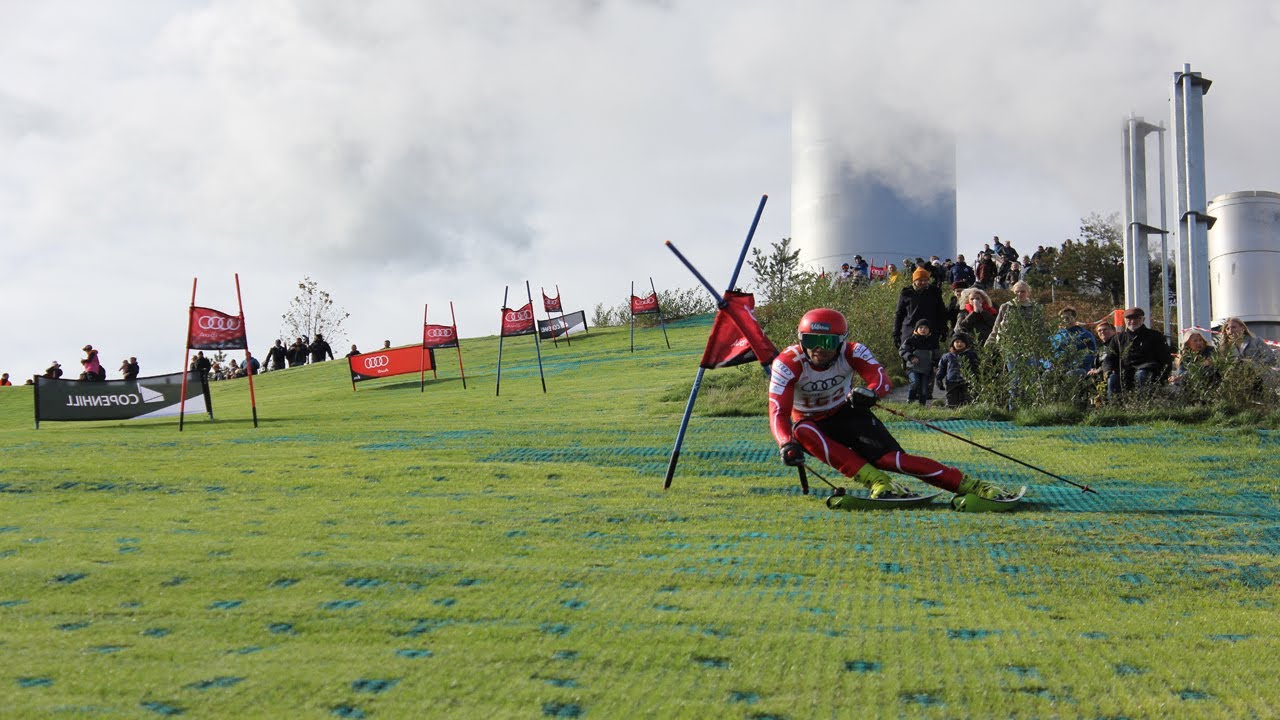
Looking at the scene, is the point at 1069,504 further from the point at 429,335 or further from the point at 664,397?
the point at 429,335

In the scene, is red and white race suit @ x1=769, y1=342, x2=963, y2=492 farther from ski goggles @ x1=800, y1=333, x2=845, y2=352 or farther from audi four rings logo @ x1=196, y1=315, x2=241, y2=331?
audi four rings logo @ x1=196, y1=315, x2=241, y2=331

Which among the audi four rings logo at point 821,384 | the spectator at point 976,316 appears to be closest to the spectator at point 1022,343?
the spectator at point 976,316

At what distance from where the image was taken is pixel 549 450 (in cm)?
1285

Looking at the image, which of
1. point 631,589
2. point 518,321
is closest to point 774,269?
point 518,321

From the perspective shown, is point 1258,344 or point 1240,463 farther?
point 1258,344

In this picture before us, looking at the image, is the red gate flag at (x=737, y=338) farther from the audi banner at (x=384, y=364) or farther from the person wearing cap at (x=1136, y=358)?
the audi banner at (x=384, y=364)

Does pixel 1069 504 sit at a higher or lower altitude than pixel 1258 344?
lower

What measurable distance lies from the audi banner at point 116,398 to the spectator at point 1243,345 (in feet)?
50.0

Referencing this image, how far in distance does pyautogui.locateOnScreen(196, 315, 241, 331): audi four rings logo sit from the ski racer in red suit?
1350cm

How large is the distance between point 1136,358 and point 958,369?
2.22 meters

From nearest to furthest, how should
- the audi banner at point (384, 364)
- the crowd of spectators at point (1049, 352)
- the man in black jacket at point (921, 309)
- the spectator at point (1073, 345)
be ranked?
the crowd of spectators at point (1049, 352) < the spectator at point (1073, 345) < the man in black jacket at point (921, 309) < the audi banner at point (384, 364)

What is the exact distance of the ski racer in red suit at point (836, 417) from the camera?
850 cm

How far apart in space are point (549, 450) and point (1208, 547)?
7.26 metres

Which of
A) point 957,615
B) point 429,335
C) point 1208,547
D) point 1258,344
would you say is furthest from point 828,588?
point 429,335
